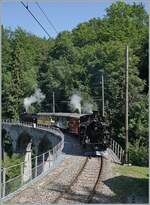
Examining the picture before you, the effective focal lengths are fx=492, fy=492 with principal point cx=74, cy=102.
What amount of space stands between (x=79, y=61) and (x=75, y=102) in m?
13.1

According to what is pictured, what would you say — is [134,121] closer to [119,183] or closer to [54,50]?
[119,183]

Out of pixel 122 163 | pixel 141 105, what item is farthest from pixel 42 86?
pixel 122 163

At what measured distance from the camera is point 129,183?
946 inches

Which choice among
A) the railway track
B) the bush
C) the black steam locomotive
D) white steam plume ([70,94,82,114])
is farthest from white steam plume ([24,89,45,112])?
the railway track

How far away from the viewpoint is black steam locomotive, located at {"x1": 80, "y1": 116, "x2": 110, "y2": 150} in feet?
120

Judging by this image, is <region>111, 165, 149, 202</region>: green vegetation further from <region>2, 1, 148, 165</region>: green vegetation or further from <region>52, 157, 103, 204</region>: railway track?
<region>2, 1, 148, 165</region>: green vegetation

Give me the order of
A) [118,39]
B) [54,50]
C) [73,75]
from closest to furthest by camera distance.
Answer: [73,75] → [118,39] → [54,50]

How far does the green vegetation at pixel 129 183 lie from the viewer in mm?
21230

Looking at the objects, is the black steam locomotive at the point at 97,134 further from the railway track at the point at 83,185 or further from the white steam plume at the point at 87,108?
the white steam plume at the point at 87,108

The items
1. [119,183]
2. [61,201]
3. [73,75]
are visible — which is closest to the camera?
[61,201]

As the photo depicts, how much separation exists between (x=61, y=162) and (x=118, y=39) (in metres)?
71.1

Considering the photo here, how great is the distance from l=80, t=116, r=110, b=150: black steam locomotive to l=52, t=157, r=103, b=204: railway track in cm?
501

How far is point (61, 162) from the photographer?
3222cm

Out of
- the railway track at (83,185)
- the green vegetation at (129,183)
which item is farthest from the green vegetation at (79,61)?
the green vegetation at (129,183)
